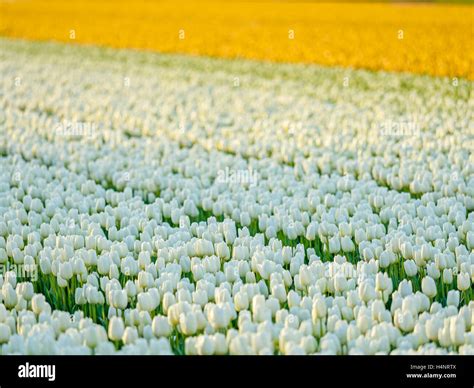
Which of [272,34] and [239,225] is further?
[272,34]

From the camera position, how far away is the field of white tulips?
4824 millimetres

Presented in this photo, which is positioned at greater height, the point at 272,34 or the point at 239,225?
the point at 272,34

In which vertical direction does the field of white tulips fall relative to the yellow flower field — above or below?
below

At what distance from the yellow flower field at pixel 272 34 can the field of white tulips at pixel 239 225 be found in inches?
244

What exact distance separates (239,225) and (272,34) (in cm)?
2309

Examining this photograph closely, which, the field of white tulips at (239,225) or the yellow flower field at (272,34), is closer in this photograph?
the field of white tulips at (239,225)

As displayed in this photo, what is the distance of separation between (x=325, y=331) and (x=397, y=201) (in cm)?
312

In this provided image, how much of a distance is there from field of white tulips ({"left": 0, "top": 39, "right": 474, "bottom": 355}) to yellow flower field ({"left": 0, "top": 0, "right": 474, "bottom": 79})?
619 centimetres

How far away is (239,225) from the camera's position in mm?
7625

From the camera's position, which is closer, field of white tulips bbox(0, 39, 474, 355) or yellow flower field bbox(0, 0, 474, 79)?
field of white tulips bbox(0, 39, 474, 355)

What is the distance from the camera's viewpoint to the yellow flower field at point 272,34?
21.4 m

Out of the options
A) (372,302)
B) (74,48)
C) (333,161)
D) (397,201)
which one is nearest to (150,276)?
(372,302)

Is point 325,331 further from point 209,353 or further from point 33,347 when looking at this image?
point 33,347

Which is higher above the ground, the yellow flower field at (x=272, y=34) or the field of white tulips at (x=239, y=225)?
the yellow flower field at (x=272, y=34)
